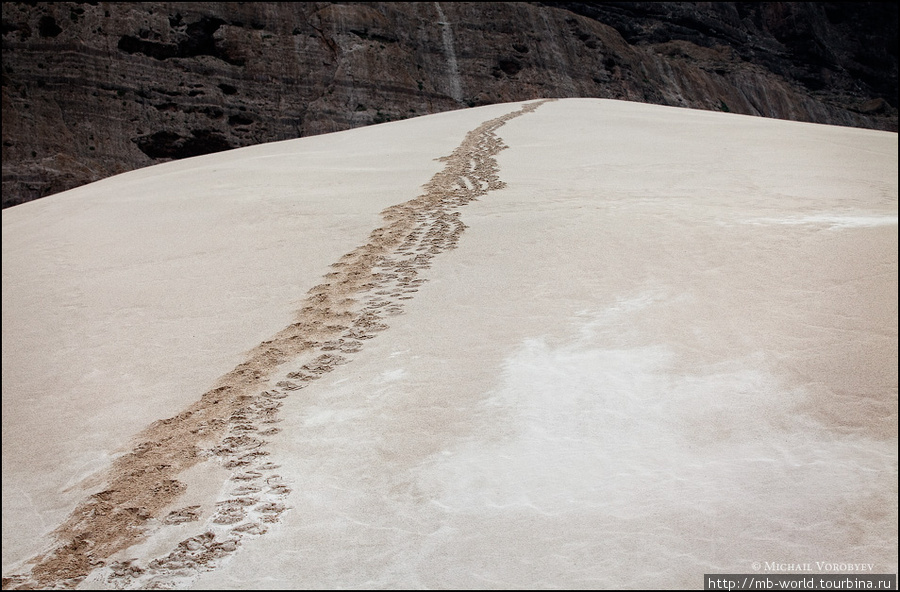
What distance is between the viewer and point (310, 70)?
25.4 metres

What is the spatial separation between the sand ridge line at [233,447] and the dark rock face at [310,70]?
58.2ft

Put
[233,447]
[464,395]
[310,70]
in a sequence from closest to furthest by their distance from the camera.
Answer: [233,447], [464,395], [310,70]

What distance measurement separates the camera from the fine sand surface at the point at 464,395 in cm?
253

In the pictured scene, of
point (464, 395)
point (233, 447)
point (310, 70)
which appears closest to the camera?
point (233, 447)

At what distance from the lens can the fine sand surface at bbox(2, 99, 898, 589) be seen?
2.53 meters

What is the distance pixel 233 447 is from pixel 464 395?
44.1 inches

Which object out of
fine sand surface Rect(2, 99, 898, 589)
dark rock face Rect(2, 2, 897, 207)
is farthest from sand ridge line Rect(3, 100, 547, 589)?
dark rock face Rect(2, 2, 897, 207)

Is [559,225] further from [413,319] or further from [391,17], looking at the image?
[391,17]

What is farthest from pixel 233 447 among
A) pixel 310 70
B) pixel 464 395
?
pixel 310 70

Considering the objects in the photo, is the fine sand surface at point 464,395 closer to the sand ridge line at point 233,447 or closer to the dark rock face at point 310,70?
the sand ridge line at point 233,447

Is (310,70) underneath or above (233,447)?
above

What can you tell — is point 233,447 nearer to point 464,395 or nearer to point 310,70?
point 464,395

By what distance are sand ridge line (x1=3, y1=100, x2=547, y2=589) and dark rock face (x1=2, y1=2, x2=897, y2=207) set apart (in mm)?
17733

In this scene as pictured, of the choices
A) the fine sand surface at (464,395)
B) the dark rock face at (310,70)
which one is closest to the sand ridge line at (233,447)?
the fine sand surface at (464,395)
